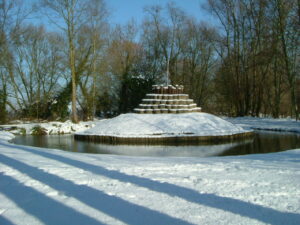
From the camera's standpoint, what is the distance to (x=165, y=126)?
1291cm

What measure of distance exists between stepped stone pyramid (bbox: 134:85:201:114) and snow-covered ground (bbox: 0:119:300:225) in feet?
29.6

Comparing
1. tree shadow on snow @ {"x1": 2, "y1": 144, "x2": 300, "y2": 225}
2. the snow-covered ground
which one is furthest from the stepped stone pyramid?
tree shadow on snow @ {"x1": 2, "y1": 144, "x2": 300, "y2": 225}

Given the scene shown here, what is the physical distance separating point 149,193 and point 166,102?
11.4m

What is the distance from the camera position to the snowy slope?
3.21 metres

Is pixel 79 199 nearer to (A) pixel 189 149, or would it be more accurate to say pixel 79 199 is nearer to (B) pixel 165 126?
(A) pixel 189 149

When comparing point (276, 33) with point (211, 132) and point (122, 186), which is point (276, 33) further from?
point (122, 186)

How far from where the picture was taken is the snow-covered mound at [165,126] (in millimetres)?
12378

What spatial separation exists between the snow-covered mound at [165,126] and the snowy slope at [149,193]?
6405 millimetres

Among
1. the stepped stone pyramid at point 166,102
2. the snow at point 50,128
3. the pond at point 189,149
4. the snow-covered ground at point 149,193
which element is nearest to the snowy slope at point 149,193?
the snow-covered ground at point 149,193

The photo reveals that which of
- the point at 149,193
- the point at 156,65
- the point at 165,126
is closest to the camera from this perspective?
the point at 149,193

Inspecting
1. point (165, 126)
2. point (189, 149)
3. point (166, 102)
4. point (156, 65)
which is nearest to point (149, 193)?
point (189, 149)

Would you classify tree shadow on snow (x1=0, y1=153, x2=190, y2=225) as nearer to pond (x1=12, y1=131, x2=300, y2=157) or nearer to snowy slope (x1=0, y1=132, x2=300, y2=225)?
snowy slope (x1=0, y1=132, x2=300, y2=225)

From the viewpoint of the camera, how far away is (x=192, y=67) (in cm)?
2952

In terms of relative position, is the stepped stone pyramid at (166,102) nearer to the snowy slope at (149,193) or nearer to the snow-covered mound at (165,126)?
the snow-covered mound at (165,126)
